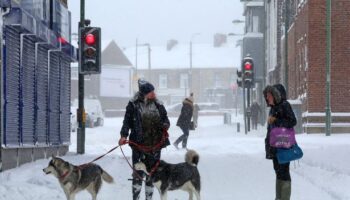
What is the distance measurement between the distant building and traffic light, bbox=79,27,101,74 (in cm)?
8598

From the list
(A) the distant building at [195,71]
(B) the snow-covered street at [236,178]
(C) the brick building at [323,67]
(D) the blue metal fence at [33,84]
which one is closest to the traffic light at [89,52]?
(D) the blue metal fence at [33,84]

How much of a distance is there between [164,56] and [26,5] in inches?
3701

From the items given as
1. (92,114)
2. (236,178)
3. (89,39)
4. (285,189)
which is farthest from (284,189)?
(92,114)

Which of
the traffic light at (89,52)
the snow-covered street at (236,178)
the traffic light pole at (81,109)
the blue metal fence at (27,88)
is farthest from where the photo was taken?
the traffic light pole at (81,109)

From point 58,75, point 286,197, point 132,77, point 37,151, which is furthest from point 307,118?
point 132,77

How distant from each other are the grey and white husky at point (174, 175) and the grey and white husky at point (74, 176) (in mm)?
1107

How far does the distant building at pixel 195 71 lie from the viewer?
107062 mm

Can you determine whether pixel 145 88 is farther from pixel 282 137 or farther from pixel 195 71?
pixel 195 71

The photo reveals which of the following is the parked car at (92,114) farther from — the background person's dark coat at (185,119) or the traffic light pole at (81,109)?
the traffic light pole at (81,109)

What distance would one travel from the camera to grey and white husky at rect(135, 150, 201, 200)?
9938mm

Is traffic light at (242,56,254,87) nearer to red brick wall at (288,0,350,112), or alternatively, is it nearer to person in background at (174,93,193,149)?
red brick wall at (288,0,350,112)

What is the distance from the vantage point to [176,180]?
1023 centimetres

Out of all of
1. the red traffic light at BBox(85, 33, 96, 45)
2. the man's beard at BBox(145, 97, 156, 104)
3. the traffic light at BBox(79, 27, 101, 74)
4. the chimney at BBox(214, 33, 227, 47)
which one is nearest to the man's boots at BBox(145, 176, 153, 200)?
the man's beard at BBox(145, 97, 156, 104)

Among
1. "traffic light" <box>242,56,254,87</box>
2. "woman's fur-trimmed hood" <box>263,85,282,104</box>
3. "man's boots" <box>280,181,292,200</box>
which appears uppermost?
"traffic light" <box>242,56,254,87</box>
